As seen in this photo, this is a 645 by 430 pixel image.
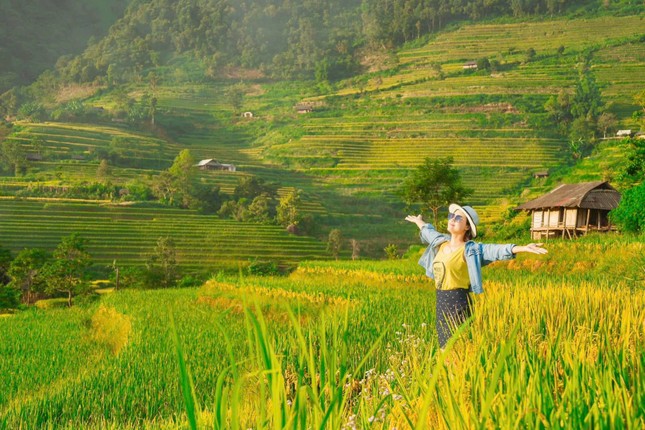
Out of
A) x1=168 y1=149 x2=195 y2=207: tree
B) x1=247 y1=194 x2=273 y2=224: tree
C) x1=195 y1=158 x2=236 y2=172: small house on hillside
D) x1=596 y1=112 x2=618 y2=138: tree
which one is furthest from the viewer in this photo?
x1=195 y1=158 x2=236 y2=172: small house on hillside

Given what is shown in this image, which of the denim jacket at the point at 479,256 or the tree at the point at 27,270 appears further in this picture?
the tree at the point at 27,270

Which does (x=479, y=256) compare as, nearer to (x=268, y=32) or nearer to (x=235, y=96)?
(x=235, y=96)

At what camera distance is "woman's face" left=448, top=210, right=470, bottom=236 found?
4168 mm

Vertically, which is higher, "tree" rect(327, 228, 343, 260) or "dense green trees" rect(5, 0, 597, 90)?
"dense green trees" rect(5, 0, 597, 90)

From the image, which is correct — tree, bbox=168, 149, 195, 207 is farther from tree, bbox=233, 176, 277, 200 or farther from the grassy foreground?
the grassy foreground

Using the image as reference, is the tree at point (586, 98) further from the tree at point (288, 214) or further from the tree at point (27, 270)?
the tree at point (27, 270)

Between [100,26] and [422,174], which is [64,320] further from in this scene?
[100,26]

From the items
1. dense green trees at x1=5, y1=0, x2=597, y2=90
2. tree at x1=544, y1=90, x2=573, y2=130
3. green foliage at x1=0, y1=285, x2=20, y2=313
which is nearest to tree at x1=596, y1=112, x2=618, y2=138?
tree at x1=544, y1=90, x2=573, y2=130

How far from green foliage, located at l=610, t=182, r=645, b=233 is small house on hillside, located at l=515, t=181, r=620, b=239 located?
589 centimetres

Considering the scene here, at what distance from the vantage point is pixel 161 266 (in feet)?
120

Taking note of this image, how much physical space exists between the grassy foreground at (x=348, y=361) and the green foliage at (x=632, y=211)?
5452mm

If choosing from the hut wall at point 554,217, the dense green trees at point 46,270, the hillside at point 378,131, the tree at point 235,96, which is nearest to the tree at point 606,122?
the hillside at point 378,131

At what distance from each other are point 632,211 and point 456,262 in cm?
2002

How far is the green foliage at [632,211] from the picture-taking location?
2125 centimetres
